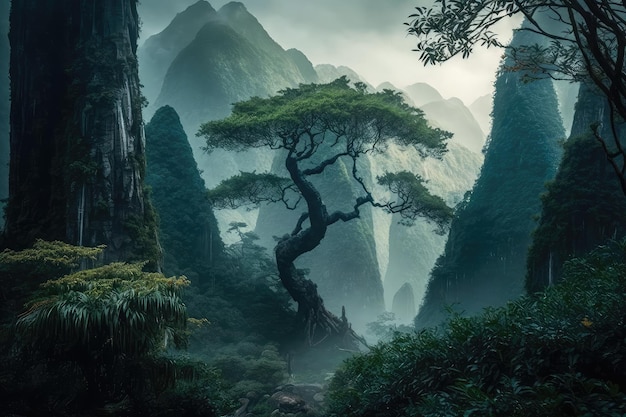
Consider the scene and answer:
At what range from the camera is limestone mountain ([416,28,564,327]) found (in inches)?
1022

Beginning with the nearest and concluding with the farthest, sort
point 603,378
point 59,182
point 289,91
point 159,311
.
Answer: point 603,378 → point 159,311 → point 59,182 → point 289,91

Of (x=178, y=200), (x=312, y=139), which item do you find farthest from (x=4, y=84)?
(x=312, y=139)

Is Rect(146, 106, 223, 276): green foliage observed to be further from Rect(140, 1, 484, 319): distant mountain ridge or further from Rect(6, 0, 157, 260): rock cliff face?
Rect(140, 1, 484, 319): distant mountain ridge

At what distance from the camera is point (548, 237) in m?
14.3

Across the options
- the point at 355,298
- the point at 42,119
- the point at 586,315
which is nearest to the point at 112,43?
the point at 42,119

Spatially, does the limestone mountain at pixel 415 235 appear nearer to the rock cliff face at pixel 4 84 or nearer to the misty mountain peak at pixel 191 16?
the misty mountain peak at pixel 191 16

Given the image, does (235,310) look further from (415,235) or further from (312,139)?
(415,235)

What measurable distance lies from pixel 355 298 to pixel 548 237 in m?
29.6

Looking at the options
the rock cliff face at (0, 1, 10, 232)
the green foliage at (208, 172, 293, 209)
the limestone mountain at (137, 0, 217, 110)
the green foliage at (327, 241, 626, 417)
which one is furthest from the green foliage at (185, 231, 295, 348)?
the limestone mountain at (137, 0, 217, 110)

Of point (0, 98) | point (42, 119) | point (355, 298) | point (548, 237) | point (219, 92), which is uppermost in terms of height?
point (219, 92)

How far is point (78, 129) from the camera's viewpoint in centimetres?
1296

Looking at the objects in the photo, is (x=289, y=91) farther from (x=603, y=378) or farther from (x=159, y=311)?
(x=603, y=378)

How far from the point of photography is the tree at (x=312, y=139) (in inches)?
679

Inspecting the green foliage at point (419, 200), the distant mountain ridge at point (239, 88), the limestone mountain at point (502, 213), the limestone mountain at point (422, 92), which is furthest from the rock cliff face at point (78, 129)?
the limestone mountain at point (422, 92)
